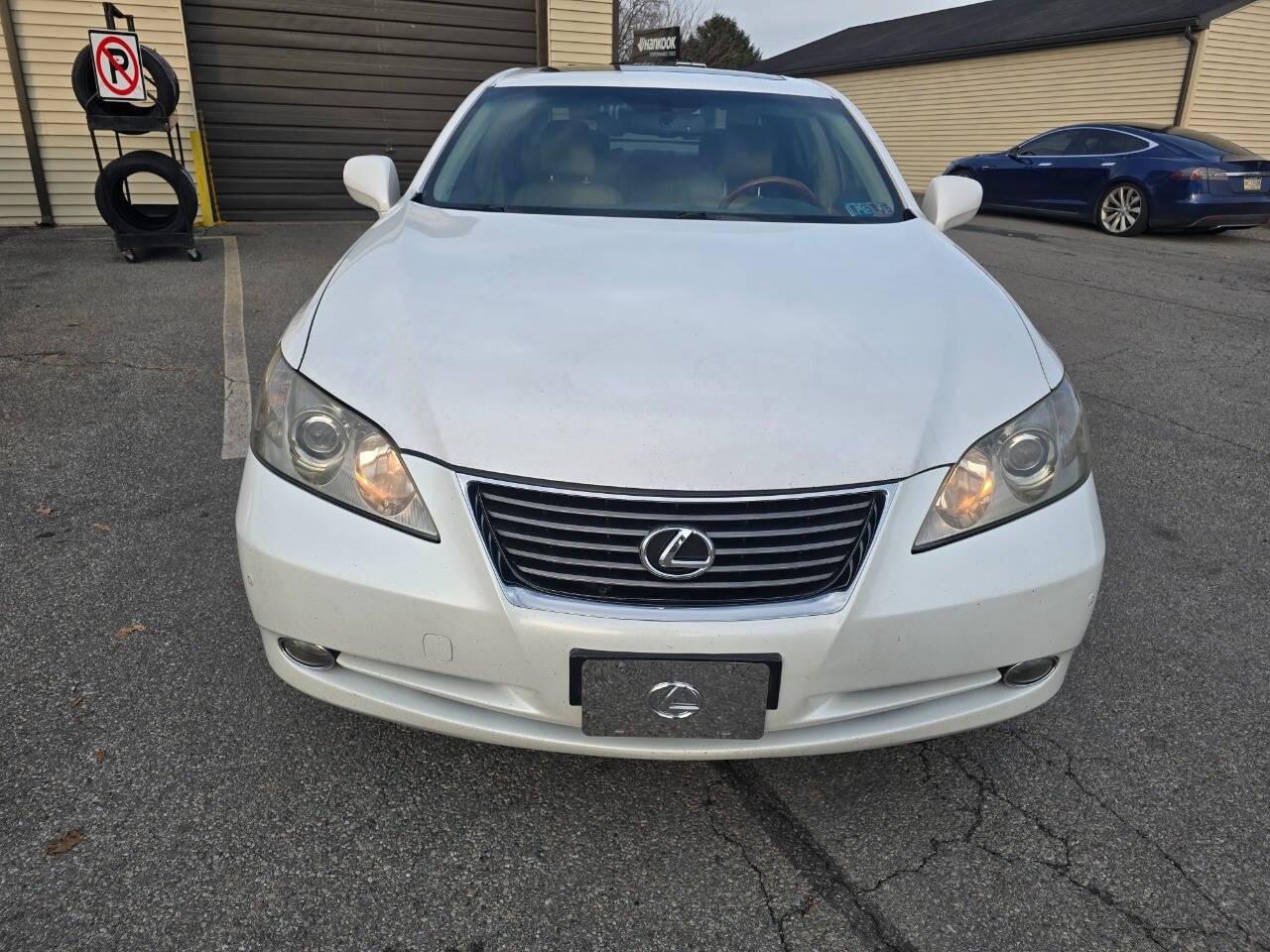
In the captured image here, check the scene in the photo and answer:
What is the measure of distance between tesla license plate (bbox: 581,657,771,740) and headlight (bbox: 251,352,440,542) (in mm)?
420

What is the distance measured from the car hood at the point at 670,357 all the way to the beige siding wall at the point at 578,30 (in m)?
9.54

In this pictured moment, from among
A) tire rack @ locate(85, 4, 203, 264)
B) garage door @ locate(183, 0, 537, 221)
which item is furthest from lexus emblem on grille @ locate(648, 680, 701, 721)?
garage door @ locate(183, 0, 537, 221)

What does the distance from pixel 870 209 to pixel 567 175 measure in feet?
3.35

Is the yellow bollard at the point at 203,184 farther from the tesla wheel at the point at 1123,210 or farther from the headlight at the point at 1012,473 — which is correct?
the tesla wheel at the point at 1123,210

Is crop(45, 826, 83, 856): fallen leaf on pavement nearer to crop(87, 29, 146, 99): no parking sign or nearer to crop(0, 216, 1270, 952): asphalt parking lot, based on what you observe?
crop(0, 216, 1270, 952): asphalt parking lot

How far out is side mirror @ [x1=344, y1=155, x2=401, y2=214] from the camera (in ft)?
10.8

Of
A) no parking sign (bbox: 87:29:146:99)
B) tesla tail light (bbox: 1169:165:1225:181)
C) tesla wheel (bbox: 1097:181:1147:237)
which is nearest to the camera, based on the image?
no parking sign (bbox: 87:29:146:99)

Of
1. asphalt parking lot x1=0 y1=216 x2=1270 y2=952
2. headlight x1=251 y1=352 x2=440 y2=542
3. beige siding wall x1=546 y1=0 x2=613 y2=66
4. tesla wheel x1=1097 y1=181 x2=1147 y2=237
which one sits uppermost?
beige siding wall x1=546 y1=0 x2=613 y2=66

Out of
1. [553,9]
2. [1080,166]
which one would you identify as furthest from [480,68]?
[1080,166]

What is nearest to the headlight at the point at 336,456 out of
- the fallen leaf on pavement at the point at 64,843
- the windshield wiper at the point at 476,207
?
the fallen leaf on pavement at the point at 64,843

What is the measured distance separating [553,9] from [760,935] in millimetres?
11265

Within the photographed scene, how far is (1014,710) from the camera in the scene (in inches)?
74.5

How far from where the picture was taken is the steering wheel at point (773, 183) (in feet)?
10.1

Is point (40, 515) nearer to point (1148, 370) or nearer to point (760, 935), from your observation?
point (760, 935)
